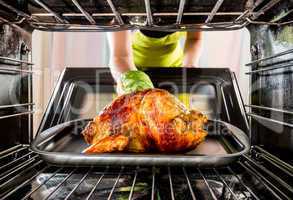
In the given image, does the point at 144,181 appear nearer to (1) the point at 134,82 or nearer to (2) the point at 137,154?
(2) the point at 137,154

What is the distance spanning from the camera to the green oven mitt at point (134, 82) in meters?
0.87

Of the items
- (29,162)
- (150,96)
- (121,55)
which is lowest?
(29,162)

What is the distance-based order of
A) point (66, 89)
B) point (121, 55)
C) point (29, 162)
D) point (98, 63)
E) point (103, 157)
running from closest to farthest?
1. point (103, 157)
2. point (29, 162)
3. point (66, 89)
4. point (121, 55)
5. point (98, 63)

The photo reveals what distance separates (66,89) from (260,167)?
0.58m

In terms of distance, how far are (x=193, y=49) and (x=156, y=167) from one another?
1.12 metres

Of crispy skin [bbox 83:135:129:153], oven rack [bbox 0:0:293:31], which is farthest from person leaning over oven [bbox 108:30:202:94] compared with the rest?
crispy skin [bbox 83:135:129:153]

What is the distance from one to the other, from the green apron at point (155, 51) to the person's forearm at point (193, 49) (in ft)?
0.25

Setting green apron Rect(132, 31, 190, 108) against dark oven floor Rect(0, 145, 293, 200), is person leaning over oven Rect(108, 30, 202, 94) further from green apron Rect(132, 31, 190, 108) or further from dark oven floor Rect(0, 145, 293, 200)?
dark oven floor Rect(0, 145, 293, 200)

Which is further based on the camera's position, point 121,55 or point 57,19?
point 121,55

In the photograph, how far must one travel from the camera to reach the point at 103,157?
54 centimetres

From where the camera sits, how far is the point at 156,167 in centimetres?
56

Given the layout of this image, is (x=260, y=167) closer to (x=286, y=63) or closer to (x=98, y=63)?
(x=286, y=63)

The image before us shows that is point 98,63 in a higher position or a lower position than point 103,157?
higher

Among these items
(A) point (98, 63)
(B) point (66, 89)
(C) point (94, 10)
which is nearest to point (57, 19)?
(C) point (94, 10)
